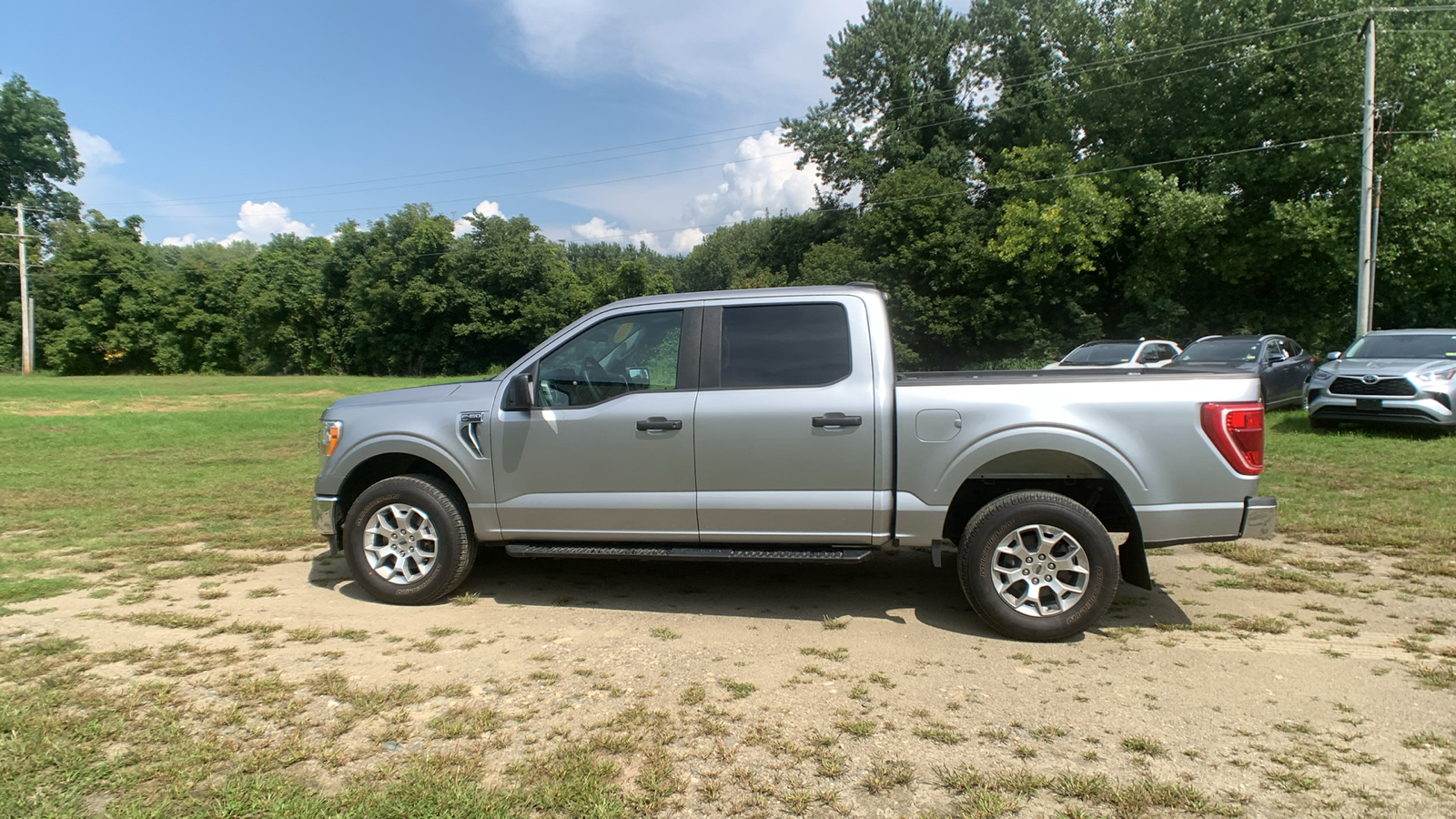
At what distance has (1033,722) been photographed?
11.5ft

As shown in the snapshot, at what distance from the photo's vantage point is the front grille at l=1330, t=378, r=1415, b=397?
1188cm

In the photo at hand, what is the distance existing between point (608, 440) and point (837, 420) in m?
1.39

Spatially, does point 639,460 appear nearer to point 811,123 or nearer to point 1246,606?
point 1246,606

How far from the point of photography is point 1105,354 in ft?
55.4

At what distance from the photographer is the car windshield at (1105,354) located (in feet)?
54.3

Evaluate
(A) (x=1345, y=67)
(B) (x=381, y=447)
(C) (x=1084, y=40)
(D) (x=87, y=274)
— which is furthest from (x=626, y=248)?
(B) (x=381, y=447)

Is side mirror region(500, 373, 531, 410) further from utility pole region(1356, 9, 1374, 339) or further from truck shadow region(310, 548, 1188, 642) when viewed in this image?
utility pole region(1356, 9, 1374, 339)

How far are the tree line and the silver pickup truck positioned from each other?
22823mm

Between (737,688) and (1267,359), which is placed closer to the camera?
(737,688)

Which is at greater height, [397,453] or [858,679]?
[397,453]

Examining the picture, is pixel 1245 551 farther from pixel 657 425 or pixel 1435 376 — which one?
pixel 1435 376

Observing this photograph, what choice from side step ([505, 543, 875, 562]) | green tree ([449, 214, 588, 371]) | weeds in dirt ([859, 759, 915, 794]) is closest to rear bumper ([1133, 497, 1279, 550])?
side step ([505, 543, 875, 562])

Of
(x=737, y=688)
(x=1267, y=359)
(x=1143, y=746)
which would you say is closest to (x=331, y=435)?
(x=737, y=688)

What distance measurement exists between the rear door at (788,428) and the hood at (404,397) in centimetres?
180
